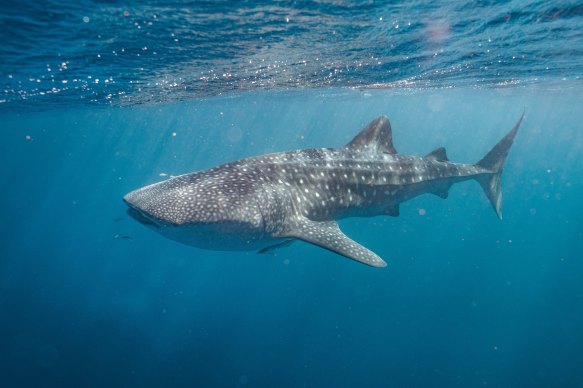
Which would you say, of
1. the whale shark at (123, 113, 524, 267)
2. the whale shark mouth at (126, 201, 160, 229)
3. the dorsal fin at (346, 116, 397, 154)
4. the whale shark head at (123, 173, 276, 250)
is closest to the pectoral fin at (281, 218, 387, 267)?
the whale shark at (123, 113, 524, 267)

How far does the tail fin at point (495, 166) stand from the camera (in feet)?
37.8

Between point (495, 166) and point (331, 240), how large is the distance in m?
8.03

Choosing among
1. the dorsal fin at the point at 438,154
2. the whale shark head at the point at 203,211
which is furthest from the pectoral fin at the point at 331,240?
the dorsal fin at the point at 438,154

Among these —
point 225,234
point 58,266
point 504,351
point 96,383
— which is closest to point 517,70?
point 504,351

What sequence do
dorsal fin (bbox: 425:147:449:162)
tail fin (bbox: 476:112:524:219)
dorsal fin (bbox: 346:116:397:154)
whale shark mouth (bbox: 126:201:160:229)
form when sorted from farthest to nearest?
tail fin (bbox: 476:112:524:219)
dorsal fin (bbox: 425:147:449:162)
dorsal fin (bbox: 346:116:397:154)
whale shark mouth (bbox: 126:201:160:229)

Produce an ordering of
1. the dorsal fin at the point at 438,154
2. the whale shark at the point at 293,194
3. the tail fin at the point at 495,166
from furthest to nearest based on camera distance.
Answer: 1. the tail fin at the point at 495,166
2. the dorsal fin at the point at 438,154
3. the whale shark at the point at 293,194

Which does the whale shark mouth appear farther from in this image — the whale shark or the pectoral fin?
the pectoral fin

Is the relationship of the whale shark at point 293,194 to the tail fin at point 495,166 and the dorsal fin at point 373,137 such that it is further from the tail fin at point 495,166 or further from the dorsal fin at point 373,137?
the tail fin at point 495,166

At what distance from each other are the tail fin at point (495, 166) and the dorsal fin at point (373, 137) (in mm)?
4225

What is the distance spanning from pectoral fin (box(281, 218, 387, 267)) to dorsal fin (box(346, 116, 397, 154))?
2.58m

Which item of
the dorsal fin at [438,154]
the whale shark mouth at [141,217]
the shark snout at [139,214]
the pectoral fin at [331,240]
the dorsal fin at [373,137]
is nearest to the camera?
the shark snout at [139,214]

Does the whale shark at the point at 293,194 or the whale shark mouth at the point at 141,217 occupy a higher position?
the whale shark mouth at the point at 141,217

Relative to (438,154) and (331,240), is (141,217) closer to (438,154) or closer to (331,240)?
(331,240)

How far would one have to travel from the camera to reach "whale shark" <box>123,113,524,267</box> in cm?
586
